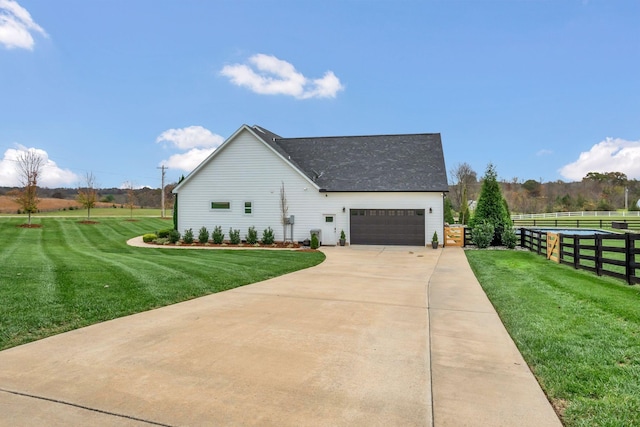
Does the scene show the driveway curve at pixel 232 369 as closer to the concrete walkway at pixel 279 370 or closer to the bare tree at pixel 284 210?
the concrete walkway at pixel 279 370

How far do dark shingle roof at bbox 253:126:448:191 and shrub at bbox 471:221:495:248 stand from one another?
284cm

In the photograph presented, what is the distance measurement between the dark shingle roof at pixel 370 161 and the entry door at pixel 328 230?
5.85ft

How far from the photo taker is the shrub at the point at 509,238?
1888 centimetres

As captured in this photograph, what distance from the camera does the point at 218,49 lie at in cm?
1753

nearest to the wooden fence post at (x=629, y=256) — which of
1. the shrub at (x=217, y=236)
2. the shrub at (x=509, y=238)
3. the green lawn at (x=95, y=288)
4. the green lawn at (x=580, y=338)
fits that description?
the green lawn at (x=580, y=338)

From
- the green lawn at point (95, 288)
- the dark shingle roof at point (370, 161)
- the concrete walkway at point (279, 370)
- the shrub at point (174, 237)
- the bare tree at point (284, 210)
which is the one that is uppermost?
the dark shingle roof at point (370, 161)

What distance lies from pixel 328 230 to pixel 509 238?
9919mm

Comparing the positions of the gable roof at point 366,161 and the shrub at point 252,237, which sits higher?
the gable roof at point 366,161

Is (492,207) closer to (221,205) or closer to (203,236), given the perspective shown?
(221,205)

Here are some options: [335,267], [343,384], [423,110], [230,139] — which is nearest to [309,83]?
[230,139]

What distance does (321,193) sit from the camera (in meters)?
21.0

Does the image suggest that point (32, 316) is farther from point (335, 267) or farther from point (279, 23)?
point (279, 23)

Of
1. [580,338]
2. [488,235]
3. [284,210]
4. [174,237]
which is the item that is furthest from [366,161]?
[580,338]

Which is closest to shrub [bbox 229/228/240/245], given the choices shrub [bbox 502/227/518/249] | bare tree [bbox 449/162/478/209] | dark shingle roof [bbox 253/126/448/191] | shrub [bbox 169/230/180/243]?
shrub [bbox 169/230/180/243]
